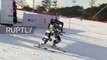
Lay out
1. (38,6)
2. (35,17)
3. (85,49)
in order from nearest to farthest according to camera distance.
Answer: (85,49) < (35,17) < (38,6)

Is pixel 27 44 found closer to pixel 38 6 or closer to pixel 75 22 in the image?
pixel 75 22

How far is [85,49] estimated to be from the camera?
1727 centimetres

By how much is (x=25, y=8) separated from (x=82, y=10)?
4960mm

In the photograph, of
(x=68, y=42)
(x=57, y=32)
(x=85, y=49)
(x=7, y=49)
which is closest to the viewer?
(x=7, y=49)

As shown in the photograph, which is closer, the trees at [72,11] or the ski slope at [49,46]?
the ski slope at [49,46]

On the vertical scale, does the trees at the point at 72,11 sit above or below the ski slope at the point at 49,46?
above

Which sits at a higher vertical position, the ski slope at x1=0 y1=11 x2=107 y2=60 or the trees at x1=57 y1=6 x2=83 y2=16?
the trees at x1=57 y1=6 x2=83 y2=16

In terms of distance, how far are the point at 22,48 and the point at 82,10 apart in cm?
1710

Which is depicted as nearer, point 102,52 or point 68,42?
point 102,52

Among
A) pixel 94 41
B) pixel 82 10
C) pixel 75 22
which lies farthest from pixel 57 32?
pixel 82 10

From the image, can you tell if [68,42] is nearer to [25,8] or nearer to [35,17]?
[35,17]

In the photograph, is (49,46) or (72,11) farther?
(72,11)

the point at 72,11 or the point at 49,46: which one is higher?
the point at 72,11

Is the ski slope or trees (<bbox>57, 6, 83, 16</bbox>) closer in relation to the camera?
the ski slope
